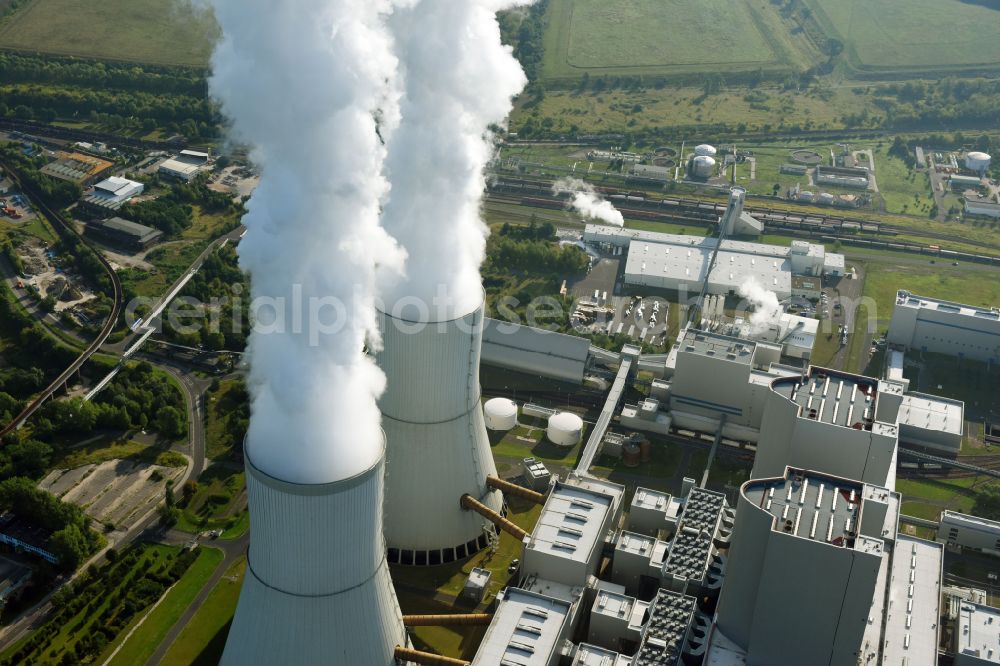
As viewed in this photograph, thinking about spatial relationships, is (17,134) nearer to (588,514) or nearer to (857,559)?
(588,514)

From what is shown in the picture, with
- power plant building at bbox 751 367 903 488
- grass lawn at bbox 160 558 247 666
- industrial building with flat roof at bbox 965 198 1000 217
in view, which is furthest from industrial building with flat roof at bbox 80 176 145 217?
industrial building with flat roof at bbox 965 198 1000 217

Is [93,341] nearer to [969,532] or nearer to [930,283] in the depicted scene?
[969,532]

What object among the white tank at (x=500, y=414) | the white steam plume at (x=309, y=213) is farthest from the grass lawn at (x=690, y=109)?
the white steam plume at (x=309, y=213)

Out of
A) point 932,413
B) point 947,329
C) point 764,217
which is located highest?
point 764,217

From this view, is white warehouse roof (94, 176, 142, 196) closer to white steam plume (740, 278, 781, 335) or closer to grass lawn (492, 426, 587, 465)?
grass lawn (492, 426, 587, 465)

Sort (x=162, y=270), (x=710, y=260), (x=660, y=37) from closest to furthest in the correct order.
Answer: (x=162, y=270), (x=710, y=260), (x=660, y=37)

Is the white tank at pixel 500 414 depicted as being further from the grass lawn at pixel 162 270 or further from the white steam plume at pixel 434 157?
the grass lawn at pixel 162 270

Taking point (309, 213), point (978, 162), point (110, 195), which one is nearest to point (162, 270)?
point (110, 195)

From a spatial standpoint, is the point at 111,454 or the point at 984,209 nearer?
the point at 111,454
